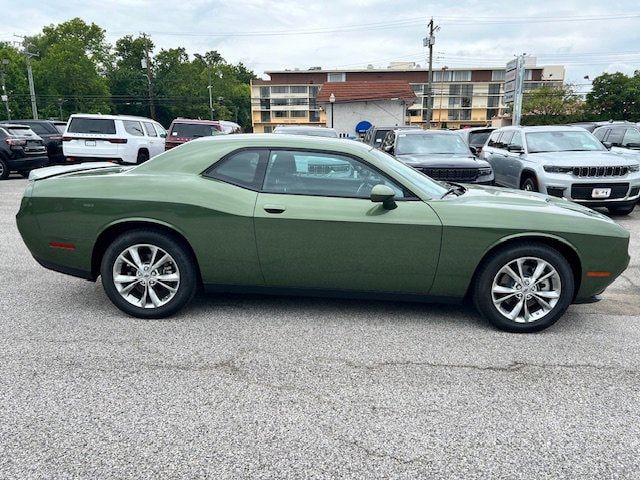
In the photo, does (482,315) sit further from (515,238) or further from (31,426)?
(31,426)

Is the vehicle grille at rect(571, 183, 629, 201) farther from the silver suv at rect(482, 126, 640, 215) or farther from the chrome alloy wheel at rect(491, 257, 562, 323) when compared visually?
the chrome alloy wheel at rect(491, 257, 562, 323)

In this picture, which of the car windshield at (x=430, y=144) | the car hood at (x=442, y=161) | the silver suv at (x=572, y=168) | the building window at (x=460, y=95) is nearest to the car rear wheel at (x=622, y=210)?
the silver suv at (x=572, y=168)

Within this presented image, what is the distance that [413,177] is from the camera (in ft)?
13.9

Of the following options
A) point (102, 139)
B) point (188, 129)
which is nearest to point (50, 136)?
point (102, 139)

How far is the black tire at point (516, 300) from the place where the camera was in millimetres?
3781

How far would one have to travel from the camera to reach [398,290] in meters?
3.93

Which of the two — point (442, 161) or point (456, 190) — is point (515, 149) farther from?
point (456, 190)

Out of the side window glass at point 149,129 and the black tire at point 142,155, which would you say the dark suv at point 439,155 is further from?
the side window glass at point 149,129

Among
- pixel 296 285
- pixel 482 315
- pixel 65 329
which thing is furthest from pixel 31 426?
pixel 482 315

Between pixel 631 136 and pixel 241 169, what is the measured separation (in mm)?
11467

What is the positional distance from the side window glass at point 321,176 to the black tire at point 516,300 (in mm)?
897

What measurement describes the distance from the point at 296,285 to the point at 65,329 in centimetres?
184

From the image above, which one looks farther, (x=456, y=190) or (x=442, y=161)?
(x=442, y=161)

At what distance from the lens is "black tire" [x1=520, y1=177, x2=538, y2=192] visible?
8.90 metres
